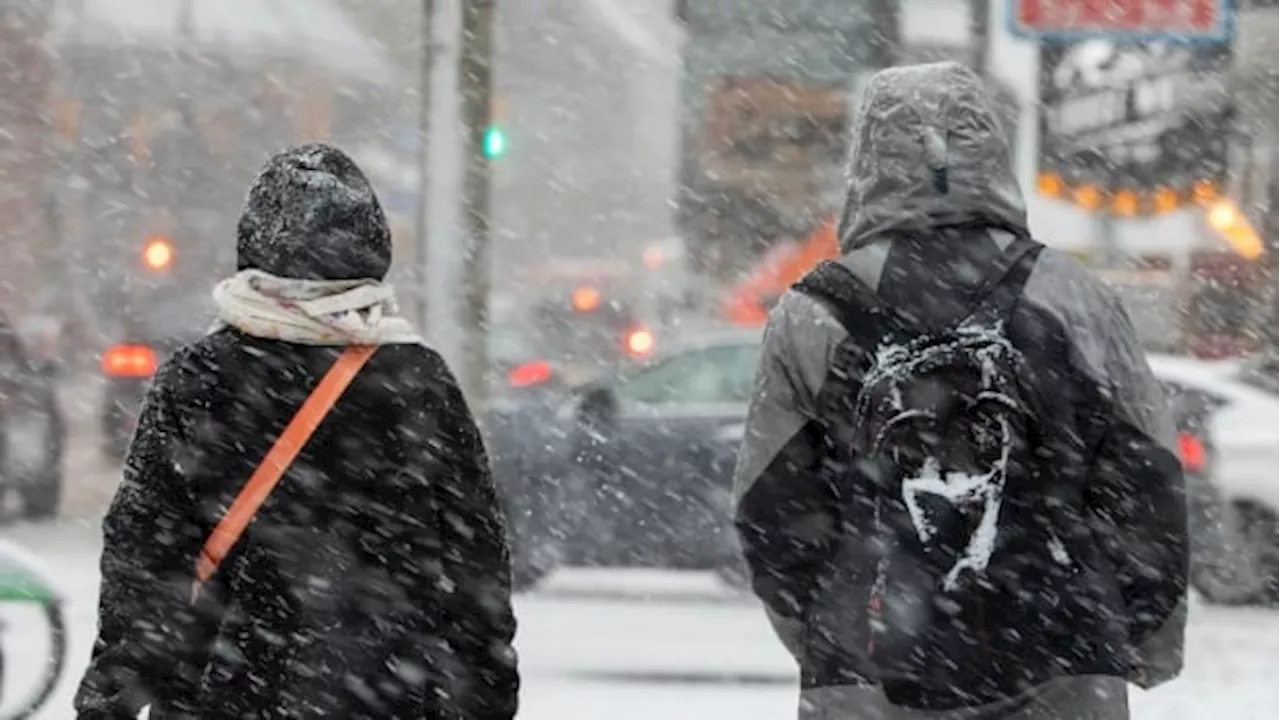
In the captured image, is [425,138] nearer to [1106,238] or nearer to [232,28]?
[1106,238]

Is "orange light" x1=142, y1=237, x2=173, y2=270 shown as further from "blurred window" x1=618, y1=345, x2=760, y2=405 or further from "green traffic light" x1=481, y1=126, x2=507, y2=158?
"blurred window" x1=618, y1=345, x2=760, y2=405

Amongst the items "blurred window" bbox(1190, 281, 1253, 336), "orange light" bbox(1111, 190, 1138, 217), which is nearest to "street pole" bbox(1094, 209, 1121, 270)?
"orange light" bbox(1111, 190, 1138, 217)

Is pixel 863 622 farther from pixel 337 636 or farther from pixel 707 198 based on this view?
pixel 707 198

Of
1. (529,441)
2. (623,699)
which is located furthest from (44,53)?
(623,699)

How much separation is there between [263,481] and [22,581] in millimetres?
4499

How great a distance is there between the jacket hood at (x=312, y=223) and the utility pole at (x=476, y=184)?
9.18 meters

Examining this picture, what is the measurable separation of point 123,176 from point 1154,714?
3297cm

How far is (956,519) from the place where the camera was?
3.10 m

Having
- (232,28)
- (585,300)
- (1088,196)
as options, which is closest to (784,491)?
(1088,196)

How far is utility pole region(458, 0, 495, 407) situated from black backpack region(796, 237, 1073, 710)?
9.62 m

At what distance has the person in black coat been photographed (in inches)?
133

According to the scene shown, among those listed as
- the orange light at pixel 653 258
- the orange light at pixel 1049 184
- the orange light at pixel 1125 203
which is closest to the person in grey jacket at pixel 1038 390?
the orange light at pixel 1125 203

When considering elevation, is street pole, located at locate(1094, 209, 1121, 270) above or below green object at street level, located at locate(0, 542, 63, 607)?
below

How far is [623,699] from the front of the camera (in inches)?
357
